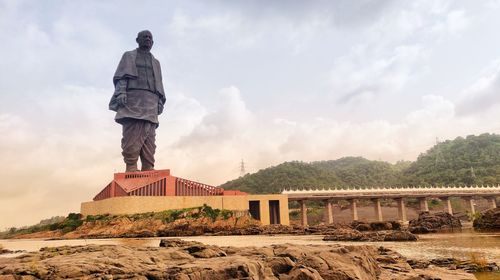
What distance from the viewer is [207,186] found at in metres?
75.1

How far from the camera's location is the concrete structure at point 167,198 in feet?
217

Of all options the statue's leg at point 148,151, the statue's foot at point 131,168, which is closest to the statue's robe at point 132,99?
the statue's leg at point 148,151

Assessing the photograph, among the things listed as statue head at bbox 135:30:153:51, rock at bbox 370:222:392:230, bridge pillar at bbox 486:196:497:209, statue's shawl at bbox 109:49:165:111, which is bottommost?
rock at bbox 370:222:392:230

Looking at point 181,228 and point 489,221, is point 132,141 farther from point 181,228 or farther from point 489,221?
point 489,221

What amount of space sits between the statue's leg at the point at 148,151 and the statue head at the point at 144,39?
18.5m

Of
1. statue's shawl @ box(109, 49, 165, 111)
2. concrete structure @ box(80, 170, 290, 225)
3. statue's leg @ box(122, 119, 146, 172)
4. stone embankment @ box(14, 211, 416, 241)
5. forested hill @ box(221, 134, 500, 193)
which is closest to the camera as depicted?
stone embankment @ box(14, 211, 416, 241)

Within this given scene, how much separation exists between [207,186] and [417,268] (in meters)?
61.0

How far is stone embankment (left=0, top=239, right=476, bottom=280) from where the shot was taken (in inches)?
348

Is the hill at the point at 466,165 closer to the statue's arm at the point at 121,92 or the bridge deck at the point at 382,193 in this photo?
the bridge deck at the point at 382,193

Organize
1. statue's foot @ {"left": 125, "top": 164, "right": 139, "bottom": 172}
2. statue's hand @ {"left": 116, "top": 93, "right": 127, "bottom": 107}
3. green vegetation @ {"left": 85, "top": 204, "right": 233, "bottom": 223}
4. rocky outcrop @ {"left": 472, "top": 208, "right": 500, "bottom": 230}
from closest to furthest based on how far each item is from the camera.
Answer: rocky outcrop @ {"left": 472, "top": 208, "right": 500, "bottom": 230}, green vegetation @ {"left": 85, "top": 204, "right": 233, "bottom": 223}, statue's foot @ {"left": 125, "top": 164, "right": 139, "bottom": 172}, statue's hand @ {"left": 116, "top": 93, "right": 127, "bottom": 107}

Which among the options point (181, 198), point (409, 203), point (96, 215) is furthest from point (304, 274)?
point (409, 203)

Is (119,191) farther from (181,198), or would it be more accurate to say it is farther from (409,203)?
(409,203)

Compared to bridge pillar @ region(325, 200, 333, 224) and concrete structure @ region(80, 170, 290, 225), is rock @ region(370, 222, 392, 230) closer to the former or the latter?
concrete structure @ region(80, 170, 290, 225)

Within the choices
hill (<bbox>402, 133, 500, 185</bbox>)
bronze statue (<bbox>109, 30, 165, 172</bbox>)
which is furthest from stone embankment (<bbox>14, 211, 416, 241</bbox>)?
hill (<bbox>402, 133, 500, 185</bbox>)
